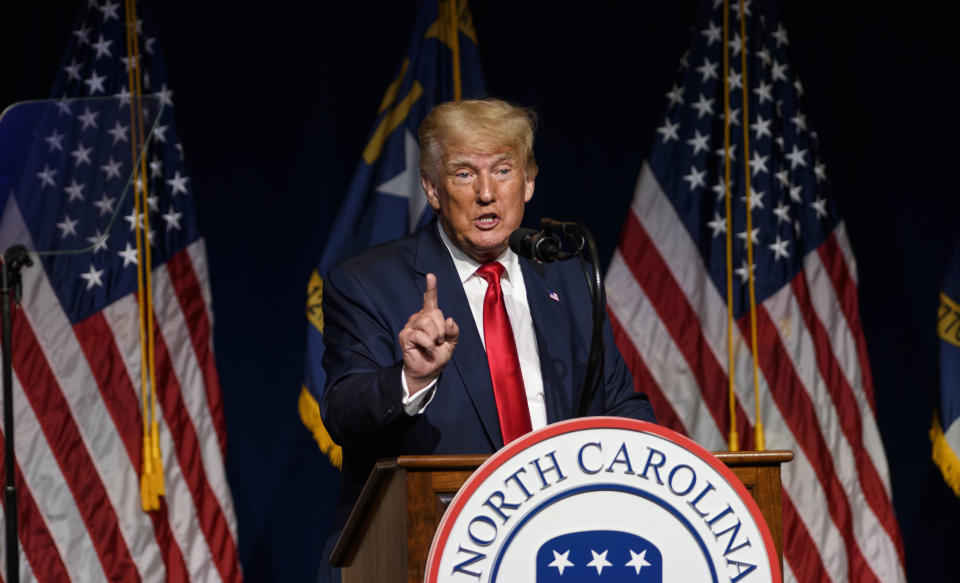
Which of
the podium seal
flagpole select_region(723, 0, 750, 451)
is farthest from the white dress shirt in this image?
flagpole select_region(723, 0, 750, 451)

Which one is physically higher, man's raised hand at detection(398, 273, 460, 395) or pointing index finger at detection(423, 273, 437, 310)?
pointing index finger at detection(423, 273, 437, 310)

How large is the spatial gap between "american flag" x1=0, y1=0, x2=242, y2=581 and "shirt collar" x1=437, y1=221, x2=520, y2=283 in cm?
182

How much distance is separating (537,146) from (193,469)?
70.5 inches

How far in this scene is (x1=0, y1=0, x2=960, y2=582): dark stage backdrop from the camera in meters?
4.30

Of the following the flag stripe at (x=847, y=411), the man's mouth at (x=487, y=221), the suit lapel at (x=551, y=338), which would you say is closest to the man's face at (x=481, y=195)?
the man's mouth at (x=487, y=221)

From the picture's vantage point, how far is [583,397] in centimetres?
173

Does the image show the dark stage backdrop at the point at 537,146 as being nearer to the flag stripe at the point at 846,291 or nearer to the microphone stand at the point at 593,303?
the flag stripe at the point at 846,291

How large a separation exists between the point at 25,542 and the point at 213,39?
77.3 inches

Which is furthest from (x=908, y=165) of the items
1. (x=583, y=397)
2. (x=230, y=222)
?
(x=583, y=397)

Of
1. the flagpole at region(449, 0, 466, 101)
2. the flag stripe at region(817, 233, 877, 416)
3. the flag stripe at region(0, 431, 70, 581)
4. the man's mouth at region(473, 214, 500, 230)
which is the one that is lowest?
the flag stripe at region(0, 431, 70, 581)

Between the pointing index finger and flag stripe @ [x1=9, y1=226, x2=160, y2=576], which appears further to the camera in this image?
flag stripe @ [x1=9, y1=226, x2=160, y2=576]

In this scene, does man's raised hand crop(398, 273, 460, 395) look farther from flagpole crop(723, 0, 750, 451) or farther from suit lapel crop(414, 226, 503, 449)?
flagpole crop(723, 0, 750, 451)

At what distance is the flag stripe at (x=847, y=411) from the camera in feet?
13.1

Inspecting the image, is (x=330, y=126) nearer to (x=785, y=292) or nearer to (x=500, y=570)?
(x=785, y=292)
